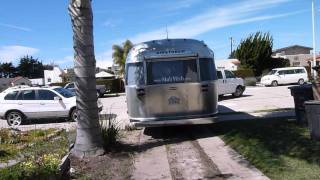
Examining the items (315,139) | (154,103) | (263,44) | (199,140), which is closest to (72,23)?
(154,103)

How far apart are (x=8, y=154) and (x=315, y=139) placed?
6.73 meters

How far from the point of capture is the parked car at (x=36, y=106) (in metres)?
22.0

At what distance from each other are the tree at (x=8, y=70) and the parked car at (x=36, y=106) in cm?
10064

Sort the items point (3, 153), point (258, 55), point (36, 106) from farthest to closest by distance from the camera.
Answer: point (258, 55)
point (36, 106)
point (3, 153)

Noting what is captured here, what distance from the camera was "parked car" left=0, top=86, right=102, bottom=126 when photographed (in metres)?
22.0

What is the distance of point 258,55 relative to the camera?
217ft

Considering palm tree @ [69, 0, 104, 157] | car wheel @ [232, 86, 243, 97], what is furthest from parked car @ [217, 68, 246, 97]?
palm tree @ [69, 0, 104, 157]

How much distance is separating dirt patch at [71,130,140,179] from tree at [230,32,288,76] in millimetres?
55566

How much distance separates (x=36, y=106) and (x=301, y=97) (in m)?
12.6

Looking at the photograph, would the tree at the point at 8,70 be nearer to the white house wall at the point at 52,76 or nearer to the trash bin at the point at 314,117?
the white house wall at the point at 52,76

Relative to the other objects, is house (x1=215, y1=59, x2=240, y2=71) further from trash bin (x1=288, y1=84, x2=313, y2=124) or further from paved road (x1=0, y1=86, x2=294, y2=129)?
trash bin (x1=288, y1=84, x2=313, y2=124)

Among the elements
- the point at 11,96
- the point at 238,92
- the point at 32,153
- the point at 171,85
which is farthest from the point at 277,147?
the point at 238,92

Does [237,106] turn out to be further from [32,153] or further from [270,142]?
[32,153]

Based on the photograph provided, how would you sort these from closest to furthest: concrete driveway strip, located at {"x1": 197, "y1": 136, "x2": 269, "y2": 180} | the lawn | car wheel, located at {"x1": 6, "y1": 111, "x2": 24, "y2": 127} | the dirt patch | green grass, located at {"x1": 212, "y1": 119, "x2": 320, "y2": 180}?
the lawn < green grass, located at {"x1": 212, "y1": 119, "x2": 320, "y2": 180} < concrete driveway strip, located at {"x1": 197, "y1": 136, "x2": 269, "y2": 180} < the dirt patch < car wheel, located at {"x1": 6, "y1": 111, "x2": 24, "y2": 127}
